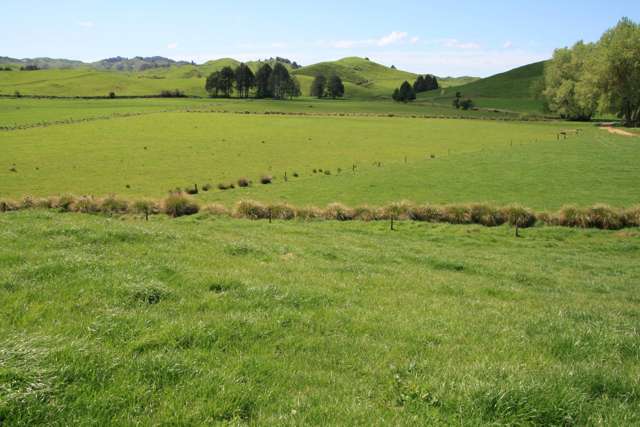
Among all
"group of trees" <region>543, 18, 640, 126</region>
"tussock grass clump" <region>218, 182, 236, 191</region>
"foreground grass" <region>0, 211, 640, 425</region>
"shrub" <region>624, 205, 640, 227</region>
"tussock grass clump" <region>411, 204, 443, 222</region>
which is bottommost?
"tussock grass clump" <region>218, 182, 236, 191</region>

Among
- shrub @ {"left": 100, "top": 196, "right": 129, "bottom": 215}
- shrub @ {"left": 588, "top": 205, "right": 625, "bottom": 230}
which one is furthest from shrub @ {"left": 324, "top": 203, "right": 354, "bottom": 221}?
shrub @ {"left": 588, "top": 205, "right": 625, "bottom": 230}

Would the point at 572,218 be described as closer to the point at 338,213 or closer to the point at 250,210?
the point at 338,213

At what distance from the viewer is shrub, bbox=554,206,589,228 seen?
27.8 meters

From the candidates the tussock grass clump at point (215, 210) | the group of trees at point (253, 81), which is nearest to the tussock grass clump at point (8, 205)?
the tussock grass clump at point (215, 210)

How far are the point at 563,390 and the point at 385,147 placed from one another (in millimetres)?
65527

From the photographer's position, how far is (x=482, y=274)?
15.9m

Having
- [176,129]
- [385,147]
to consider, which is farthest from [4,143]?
[385,147]

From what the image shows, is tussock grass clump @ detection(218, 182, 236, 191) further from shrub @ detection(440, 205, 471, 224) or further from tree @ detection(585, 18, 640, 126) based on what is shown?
tree @ detection(585, 18, 640, 126)

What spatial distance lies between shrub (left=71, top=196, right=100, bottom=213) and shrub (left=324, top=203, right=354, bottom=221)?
51.2 ft

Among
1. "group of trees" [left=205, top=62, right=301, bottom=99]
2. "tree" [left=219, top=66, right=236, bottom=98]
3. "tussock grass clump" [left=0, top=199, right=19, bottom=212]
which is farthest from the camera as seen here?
"group of trees" [left=205, top=62, right=301, bottom=99]

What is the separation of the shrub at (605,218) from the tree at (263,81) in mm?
163888

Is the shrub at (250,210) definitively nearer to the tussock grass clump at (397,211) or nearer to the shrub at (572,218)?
the tussock grass clump at (397,211)

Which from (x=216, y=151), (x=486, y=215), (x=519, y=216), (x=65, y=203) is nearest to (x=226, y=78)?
(x=216, y=151)

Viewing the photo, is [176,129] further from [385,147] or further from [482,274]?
[482,274]
